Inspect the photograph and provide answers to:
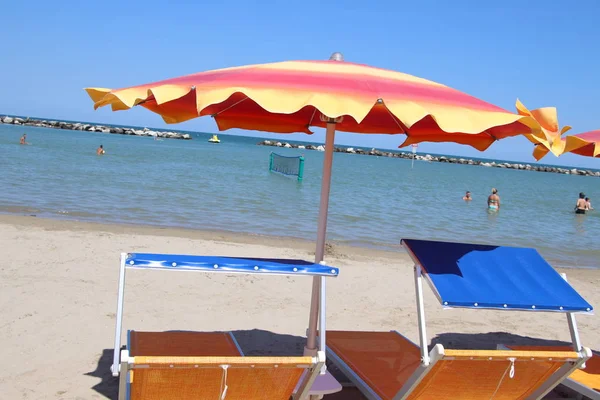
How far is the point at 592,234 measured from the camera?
18.4 meters

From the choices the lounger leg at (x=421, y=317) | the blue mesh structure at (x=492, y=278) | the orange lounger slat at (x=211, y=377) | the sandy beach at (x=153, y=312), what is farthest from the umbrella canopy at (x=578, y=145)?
the sandy beach at (x=153, y=312)

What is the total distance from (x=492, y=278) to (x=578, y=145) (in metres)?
1.01

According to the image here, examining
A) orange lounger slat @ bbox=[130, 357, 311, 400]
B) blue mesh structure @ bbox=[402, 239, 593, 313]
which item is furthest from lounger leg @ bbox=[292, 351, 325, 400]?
blue mesh structure @ bbox=[402, 239, 593, 313]

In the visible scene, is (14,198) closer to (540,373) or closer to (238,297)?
(238,297)

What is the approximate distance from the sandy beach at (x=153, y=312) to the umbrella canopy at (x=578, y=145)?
197 cm

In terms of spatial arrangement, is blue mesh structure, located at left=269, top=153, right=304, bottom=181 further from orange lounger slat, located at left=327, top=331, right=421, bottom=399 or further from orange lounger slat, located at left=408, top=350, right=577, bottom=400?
orange lounger slat, located at left=408, top=350, right=577, bottom=400

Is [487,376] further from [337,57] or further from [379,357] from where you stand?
[337,57]

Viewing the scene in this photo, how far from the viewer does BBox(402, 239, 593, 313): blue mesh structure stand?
3.48 m

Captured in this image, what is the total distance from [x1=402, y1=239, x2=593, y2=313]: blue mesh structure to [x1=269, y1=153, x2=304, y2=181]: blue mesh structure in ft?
77.0

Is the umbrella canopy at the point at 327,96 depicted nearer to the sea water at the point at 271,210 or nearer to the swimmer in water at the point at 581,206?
the sea water at the point at 271,210

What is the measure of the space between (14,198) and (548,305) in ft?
41.5

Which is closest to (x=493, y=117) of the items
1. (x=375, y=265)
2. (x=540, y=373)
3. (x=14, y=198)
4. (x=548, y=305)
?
(x=548, y=305)

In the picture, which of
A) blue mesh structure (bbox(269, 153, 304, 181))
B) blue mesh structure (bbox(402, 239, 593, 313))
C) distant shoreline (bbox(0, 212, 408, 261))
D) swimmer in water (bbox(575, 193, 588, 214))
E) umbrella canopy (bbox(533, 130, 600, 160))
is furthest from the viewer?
blue mesh structure (bbox(269, 153, 304, 181))

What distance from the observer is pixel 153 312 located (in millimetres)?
5625
